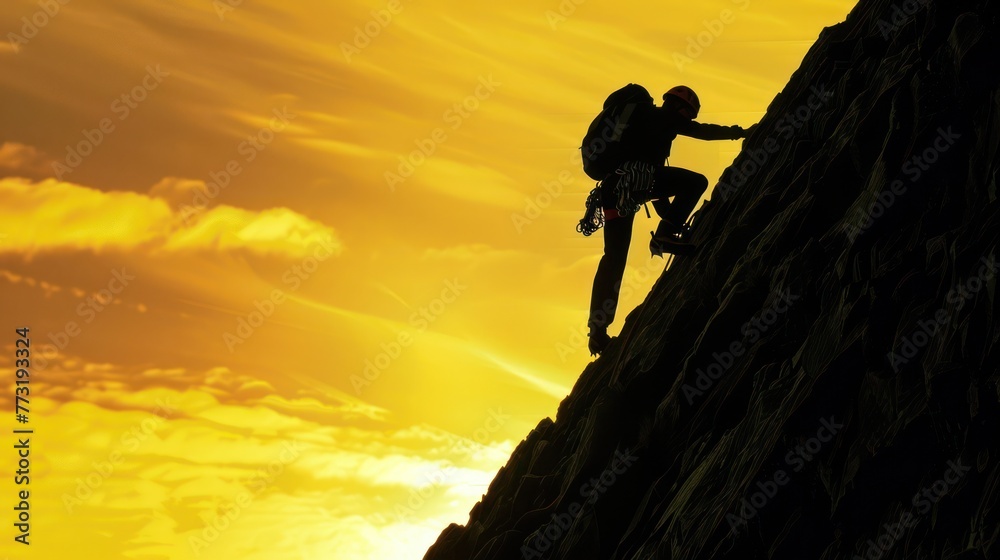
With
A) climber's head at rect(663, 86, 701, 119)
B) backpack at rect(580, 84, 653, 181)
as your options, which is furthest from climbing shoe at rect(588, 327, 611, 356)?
climber's head at rect(663, 86, 701, 119)

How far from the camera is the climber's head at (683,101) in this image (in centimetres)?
1445

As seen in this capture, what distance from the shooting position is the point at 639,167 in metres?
14.5

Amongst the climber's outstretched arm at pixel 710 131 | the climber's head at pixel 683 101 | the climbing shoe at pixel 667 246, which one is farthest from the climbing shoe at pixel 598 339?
the climber's head at pixel 683 101

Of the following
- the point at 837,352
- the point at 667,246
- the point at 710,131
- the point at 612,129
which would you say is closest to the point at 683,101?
the point at 710,131

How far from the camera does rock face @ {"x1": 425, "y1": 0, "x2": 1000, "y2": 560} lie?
25.1ft

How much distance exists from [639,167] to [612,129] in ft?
2.79

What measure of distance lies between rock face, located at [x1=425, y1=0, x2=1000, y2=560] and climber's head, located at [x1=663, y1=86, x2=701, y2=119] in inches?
62.8

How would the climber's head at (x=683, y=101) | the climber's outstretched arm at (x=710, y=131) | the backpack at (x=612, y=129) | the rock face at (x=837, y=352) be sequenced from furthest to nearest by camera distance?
the backpack at (x=612, y=129) → the climber's head at (x=683, y=101) → the climber's outstretched arm at (x=710, y=131) → the rock face at (x=837, y=352)

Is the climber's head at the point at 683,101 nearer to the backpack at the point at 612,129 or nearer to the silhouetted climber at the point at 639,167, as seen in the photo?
the silhouetted climber at the point at 639,167

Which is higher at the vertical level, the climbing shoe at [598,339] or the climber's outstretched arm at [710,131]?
the climber's outstretched arm at [710,131]

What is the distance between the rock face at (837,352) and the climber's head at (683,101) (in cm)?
159

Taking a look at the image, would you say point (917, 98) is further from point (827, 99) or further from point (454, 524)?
point (454, 524)

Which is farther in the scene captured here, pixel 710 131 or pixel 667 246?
pixel 667 246

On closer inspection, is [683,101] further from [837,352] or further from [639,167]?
[837,352]
